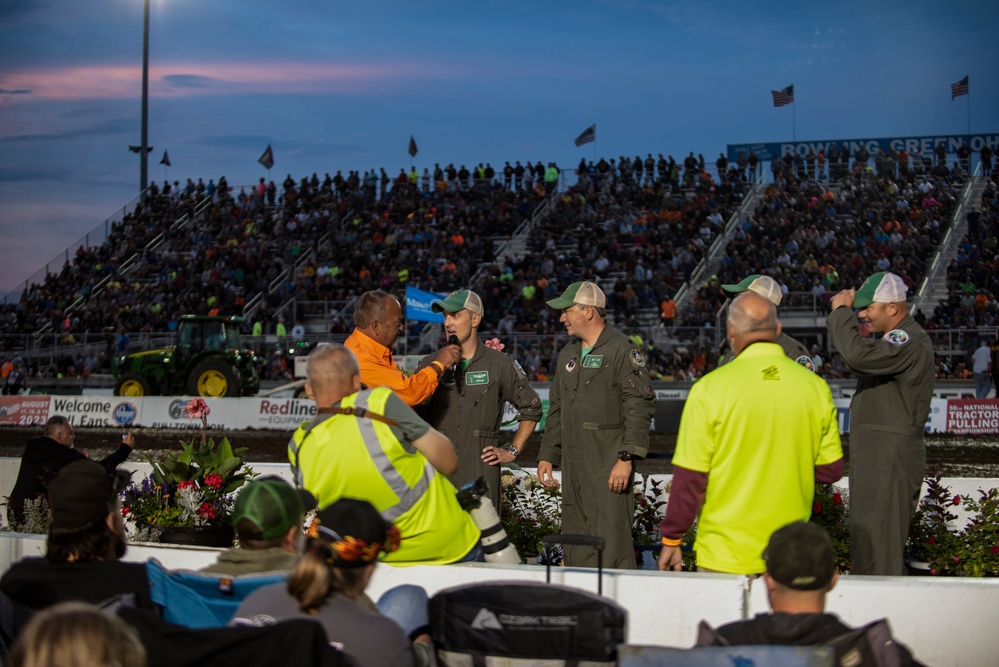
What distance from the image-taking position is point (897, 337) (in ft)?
17.1

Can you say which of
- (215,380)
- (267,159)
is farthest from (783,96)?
(215,380)

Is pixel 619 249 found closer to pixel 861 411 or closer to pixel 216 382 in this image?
pixel 216 382

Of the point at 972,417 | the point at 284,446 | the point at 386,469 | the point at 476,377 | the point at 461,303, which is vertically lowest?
the point at 284,446

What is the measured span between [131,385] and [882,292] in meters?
22.4

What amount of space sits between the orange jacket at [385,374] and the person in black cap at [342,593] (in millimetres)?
2551

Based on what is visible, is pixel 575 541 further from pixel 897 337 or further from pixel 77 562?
pixel 897 337

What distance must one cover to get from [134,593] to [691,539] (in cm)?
432

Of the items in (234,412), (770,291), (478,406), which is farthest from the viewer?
(234,412)

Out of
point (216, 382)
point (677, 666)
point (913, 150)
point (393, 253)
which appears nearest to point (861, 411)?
point (677, 666)

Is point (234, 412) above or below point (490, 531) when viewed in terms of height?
below

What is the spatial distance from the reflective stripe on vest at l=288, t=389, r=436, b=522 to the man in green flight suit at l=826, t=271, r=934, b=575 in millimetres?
2332

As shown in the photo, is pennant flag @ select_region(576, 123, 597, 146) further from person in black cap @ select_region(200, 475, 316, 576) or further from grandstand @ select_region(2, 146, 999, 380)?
person in black cap @ select_region(200, 475, 316, 576)

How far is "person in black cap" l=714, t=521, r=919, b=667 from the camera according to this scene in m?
3.09

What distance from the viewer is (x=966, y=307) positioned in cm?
2588
